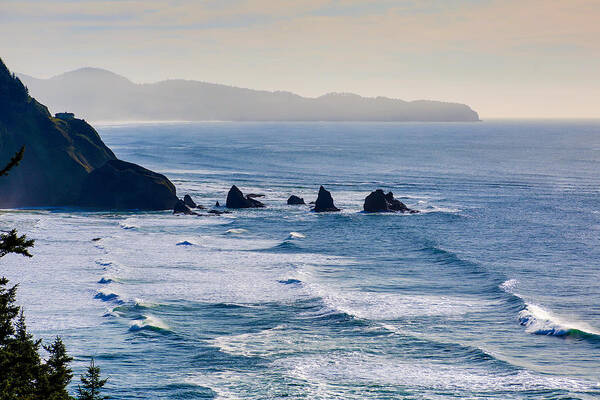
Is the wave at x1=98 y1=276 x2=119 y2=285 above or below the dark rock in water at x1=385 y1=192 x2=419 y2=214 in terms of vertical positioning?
Result: below

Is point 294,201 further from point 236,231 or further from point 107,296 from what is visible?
point 107,296

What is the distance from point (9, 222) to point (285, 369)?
5921cm

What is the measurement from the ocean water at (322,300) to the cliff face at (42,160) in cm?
778


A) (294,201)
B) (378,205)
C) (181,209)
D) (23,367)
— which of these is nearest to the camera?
(23,367)

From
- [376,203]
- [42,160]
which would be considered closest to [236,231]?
[376,203]

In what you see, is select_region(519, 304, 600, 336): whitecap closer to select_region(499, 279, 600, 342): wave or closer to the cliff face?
select_region(499, 279, 600, 342): wave

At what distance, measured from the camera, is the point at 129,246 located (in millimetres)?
72312

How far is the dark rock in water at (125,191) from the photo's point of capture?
103000 millimetres

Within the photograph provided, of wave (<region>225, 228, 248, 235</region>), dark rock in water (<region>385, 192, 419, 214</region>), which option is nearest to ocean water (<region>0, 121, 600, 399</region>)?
wave (<region>225, 228, 248, 235</region>)

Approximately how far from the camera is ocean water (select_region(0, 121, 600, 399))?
37.3 meters

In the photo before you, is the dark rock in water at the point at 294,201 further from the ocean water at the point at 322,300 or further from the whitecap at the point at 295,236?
the whitecap at the point at 295,236

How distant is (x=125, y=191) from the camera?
340 ft

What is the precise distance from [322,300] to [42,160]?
231 ft

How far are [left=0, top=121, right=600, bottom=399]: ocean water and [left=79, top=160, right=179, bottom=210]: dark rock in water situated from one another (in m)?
5.80
